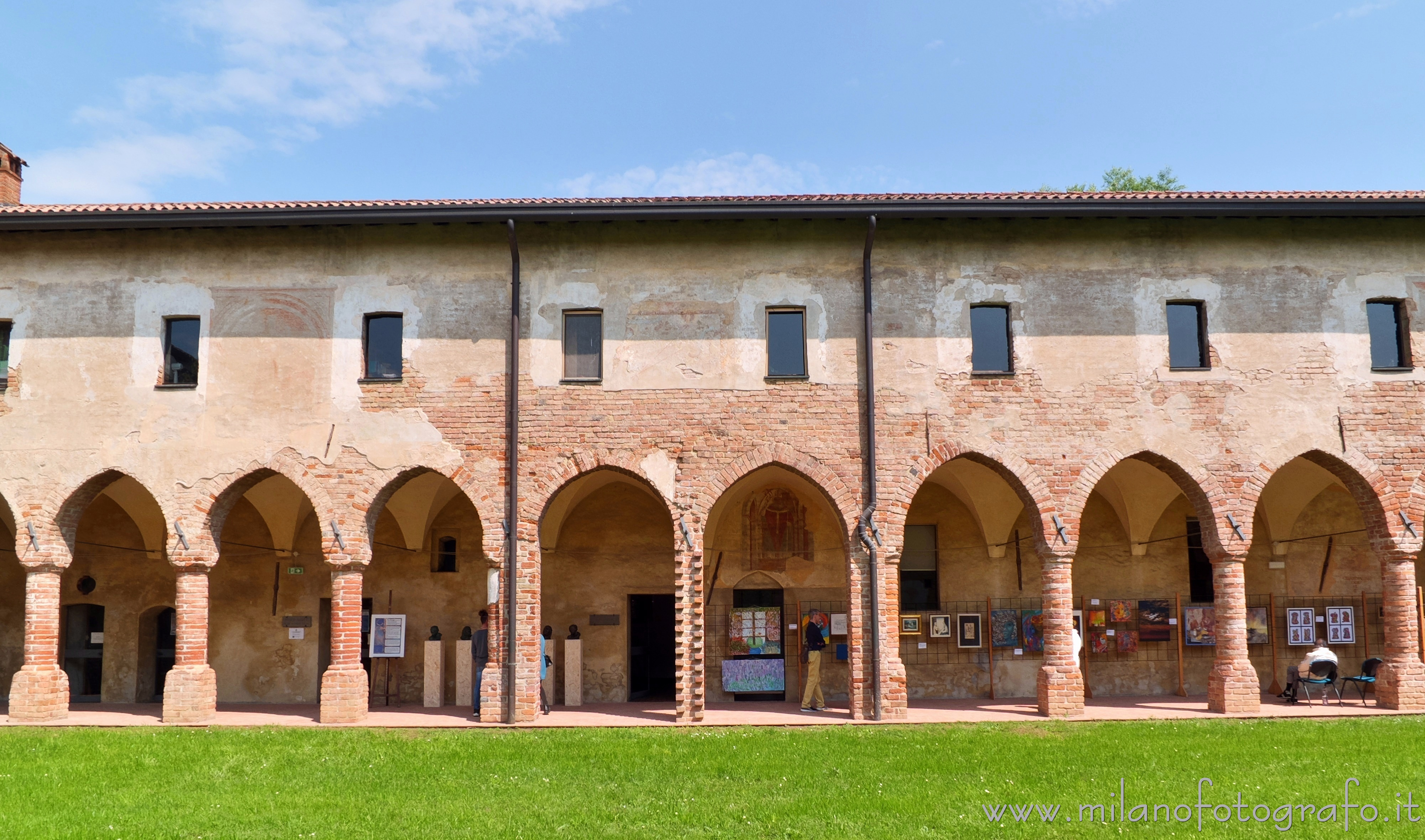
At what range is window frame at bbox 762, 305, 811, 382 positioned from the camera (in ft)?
49.0

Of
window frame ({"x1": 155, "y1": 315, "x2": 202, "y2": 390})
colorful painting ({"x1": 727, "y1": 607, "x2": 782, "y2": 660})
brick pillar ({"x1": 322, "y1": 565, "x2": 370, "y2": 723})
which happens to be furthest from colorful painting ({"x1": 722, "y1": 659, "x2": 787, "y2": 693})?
window frame ({"x1": 155, "y1": 315, "x2": 202, "y2": 390})

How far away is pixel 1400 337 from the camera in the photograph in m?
15.3

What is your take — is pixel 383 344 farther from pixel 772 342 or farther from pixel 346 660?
pixel 772 342

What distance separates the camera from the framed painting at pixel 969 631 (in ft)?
57.6

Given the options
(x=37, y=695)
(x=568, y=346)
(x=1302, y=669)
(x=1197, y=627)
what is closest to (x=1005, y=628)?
(x=1197, y=627)

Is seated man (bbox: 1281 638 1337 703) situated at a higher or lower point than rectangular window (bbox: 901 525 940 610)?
lower

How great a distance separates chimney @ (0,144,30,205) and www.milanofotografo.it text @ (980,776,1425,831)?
1741 centimetres

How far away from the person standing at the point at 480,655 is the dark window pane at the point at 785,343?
16.3ft

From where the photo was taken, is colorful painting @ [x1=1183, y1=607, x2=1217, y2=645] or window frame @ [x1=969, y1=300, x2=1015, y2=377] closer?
window frame @ [x1=969, y1=300, x2=1015, y2=377]

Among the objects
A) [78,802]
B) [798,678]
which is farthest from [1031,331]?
[78,802]

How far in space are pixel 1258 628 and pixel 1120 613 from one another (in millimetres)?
2091

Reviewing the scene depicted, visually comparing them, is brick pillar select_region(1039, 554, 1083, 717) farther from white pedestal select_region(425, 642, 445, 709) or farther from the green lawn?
white pedestal select_region(425, 642, 445, 709)

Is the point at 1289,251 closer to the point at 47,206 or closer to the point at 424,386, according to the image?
the point at 424,386

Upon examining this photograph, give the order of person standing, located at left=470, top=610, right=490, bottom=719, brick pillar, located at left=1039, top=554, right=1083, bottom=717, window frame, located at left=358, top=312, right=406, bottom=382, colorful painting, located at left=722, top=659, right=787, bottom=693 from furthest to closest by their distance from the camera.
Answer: colorful painting, located at left=722, top=659, right=787, bottom=693
window frame, located at left=358, top=312, right=406, bottom=382
person standing, located at left=470, top=610, right=490, bottom=719
brick pillar, located at left=1039, top=554, right=1083, bottom=717
